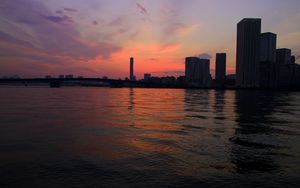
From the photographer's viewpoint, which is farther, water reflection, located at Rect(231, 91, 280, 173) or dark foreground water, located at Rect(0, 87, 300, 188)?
water reflection, located at Rect(231, 91, 280, 173)

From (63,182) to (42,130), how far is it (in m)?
13.9

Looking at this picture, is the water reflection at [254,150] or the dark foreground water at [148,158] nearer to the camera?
the dark foreground water at [148,158]

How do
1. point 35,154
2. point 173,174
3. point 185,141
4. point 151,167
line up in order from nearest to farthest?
point 173,174 < point 151,167 < point 35,154 < point 185,141

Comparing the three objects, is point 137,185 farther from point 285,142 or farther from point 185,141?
point 285,142

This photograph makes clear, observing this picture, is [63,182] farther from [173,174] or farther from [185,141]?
[185,141]

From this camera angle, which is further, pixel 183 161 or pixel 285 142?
pixel 285 142

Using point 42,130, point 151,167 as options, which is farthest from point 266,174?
point 42,130

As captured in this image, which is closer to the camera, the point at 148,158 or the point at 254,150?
the point at 148,158

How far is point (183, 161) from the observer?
1425cm

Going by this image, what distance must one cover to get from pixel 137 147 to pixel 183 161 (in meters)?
3.97

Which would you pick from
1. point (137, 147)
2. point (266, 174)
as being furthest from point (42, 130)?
point (266, 174)

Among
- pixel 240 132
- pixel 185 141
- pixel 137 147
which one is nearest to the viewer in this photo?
pixel 137 147

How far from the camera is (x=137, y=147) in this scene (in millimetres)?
17422

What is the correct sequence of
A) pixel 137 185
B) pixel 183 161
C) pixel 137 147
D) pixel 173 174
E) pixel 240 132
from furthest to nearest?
1. pixel 240 132
2. pixel 137 147
3. pixel 183 161
4. pixel 173 174
5. pixel 137 185
